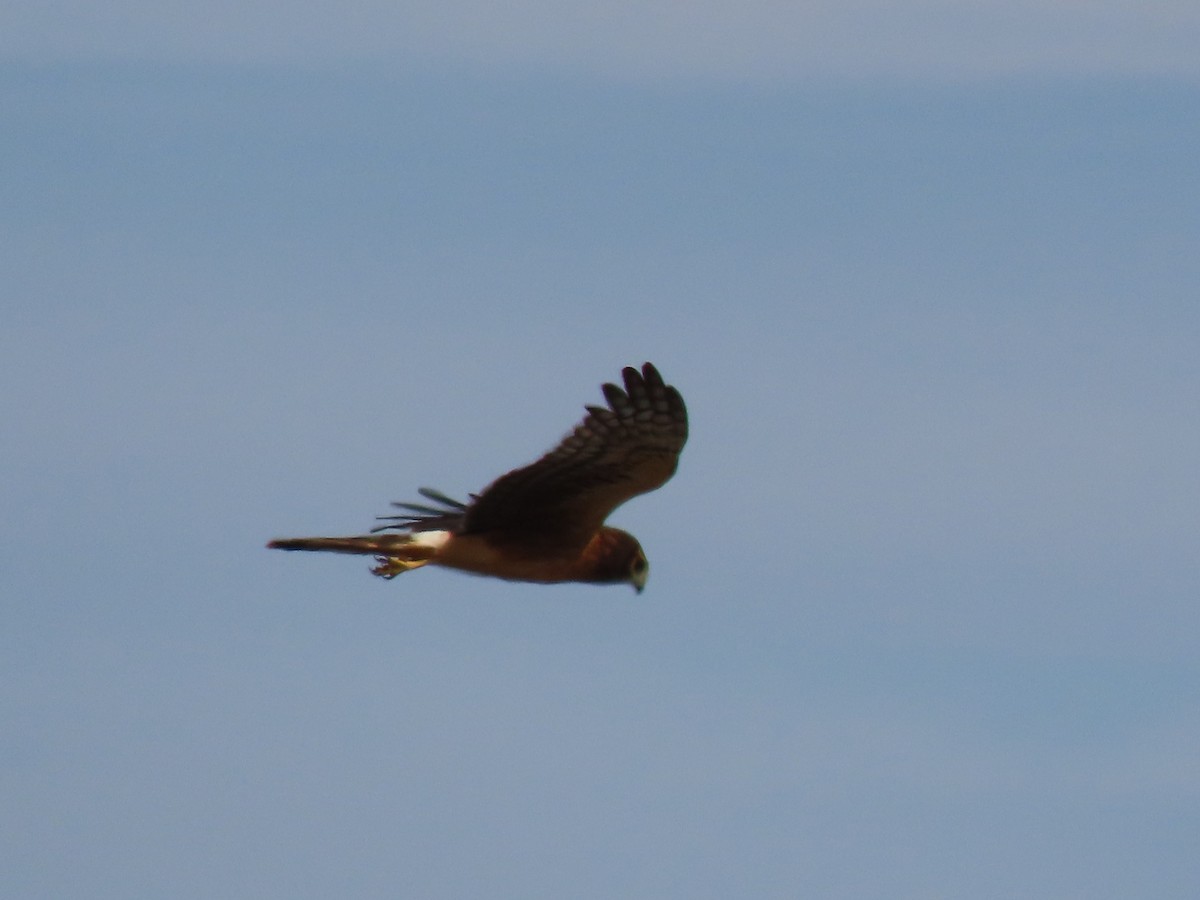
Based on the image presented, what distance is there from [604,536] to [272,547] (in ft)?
8.60

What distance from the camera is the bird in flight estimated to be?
56.2ft

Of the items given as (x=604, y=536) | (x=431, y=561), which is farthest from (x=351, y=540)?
(x=604, y=536)

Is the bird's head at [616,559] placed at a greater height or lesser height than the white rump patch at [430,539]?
greater

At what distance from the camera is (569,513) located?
1816cm

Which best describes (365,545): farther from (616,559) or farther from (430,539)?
(616,559)

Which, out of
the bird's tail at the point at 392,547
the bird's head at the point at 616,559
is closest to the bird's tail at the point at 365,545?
the bird's tail at the point at 392,547

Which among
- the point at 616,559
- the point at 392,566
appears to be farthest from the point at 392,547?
the point at 616,559

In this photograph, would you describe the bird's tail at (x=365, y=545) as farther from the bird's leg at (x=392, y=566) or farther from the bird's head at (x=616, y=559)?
the bird's head at (x=616, y=559)

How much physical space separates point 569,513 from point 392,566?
1319 millimetres

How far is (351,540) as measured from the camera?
18.0m

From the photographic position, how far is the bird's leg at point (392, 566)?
18031mm

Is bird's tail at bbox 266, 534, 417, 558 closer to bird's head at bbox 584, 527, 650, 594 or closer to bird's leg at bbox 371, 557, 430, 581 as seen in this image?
bird's leg at bbox 371, 557, 430, 581

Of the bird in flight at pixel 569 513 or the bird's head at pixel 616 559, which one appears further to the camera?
the bird's head at pixel 616 559

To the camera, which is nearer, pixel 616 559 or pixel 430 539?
pixel 430 539
